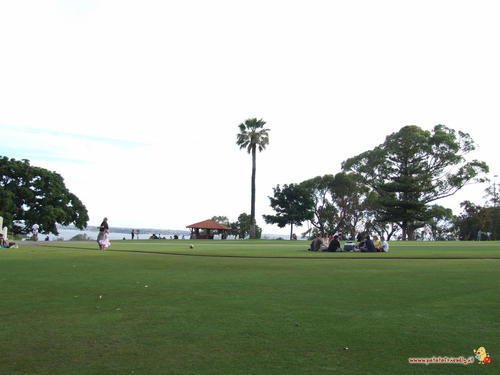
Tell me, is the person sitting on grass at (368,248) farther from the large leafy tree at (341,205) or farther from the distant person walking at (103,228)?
the large leafy tree at (341,205)

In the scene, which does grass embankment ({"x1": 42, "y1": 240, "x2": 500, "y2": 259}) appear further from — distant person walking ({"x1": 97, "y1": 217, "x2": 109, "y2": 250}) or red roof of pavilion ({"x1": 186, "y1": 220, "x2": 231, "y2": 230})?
red roof of pavilion ({"x1": 186, "y1": 220, "x2": 231, "y2": 230})

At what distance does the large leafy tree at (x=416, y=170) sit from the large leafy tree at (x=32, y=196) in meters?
41.1

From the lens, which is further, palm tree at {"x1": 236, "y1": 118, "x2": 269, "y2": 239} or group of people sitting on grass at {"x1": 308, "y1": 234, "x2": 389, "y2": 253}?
palm tree at {"x1": 236, "y1": 118, "x2": 269, "y2": 239}

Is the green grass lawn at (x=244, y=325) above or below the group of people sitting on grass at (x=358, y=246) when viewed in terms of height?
below

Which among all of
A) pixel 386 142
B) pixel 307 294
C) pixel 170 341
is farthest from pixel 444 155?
pixel 170 341

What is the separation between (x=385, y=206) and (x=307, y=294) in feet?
167

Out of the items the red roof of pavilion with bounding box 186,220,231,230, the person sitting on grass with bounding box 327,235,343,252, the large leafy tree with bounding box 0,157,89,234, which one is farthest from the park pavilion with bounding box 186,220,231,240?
the person sitting on grass with bounding box 327,235,343,252

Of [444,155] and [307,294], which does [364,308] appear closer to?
[307,294]

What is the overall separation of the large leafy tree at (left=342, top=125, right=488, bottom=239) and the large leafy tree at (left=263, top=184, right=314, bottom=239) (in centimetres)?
1079

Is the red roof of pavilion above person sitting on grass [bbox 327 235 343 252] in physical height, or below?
above

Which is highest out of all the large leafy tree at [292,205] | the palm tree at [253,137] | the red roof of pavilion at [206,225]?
the palm tree at [253,137]

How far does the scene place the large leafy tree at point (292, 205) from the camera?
64750 mm

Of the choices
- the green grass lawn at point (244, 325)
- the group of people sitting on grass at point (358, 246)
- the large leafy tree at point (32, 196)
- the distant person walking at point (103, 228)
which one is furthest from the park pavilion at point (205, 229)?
the green grass lawn at point (244, 325)

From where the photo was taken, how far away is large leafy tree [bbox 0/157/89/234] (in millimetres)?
49406
